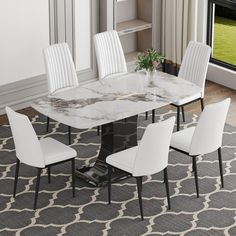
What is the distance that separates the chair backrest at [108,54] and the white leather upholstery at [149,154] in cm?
168

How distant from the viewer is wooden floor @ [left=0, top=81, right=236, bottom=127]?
26.5 feet

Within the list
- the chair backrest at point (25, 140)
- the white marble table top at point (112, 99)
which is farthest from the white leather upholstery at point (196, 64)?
the chair backrest at point (25, 140)

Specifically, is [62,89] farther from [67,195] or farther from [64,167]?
[67,195]

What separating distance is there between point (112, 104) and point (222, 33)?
9.69ft

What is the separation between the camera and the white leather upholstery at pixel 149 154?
5855 millimetres

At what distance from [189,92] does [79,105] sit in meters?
0.99

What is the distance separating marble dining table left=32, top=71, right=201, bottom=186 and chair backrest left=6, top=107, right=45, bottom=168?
1.10 ft

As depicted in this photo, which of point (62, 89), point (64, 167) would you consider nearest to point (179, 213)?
point (64, 167)

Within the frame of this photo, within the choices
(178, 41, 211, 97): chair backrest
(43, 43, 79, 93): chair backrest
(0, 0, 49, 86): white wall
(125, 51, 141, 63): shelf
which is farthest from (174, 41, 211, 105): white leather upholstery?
(0, 0, 49, 86): white wall

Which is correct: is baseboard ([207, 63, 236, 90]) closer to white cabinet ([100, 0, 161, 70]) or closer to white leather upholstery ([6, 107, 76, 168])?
white cabinet ([100, 0, 161, 70])

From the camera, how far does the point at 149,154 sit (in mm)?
5973

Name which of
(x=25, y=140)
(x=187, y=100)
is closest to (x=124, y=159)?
(x=25, y=140)

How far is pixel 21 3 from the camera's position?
779 centimetres

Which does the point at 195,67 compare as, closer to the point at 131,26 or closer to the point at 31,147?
the point at 131,26
